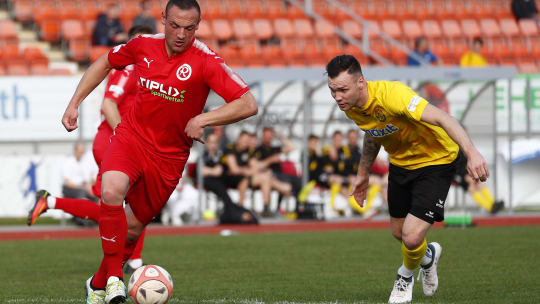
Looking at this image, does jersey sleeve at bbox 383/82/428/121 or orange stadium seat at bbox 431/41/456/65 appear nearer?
jersey sleeve at bbox 383/82/428/121

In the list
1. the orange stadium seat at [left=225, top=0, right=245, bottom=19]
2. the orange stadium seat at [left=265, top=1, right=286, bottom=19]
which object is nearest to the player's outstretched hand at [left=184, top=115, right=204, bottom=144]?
the orange stadium seat at [left=225, top=0, right=245, bottom=19]

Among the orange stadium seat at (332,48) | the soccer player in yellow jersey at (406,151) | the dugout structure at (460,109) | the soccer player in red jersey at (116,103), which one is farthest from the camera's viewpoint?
the orange stadium seat at (332,48)

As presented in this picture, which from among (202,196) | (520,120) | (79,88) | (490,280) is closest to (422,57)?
(520,120)

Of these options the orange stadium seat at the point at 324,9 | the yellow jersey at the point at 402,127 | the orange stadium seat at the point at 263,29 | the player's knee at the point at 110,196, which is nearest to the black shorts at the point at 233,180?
the orange stadium seat at the point at 263,29

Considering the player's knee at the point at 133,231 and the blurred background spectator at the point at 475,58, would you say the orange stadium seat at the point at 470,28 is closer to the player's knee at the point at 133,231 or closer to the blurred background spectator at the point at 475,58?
the blurred background spectator at the point at 475,58

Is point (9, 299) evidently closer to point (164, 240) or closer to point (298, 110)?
point (164, 240)

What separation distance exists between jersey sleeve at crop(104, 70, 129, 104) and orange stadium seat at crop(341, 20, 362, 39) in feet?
48.3

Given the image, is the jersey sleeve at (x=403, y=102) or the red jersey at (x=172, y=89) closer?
the red jersey at (x=172, y=89)

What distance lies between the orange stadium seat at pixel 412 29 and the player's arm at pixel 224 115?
58.3ft

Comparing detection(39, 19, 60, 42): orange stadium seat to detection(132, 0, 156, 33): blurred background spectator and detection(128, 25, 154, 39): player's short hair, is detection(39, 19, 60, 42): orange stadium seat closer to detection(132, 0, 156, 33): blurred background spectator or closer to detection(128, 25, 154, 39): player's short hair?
detection(132, 0, 156, 33): blurred background spectator

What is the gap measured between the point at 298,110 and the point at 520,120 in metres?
4.02

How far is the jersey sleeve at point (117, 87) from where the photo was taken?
8719 mm

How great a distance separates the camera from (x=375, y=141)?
742cm

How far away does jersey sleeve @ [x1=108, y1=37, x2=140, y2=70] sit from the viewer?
6777 mm
